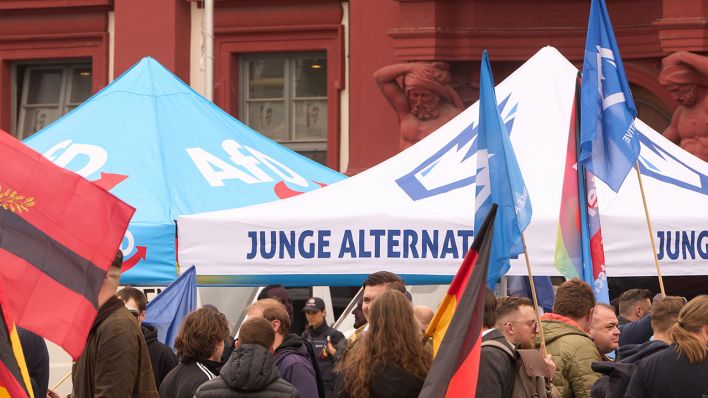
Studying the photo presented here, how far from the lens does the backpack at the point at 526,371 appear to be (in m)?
7.81

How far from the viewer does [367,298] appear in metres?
8.48

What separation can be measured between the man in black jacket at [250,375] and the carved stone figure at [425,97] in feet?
32.0

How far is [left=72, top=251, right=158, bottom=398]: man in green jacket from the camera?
25.3ft

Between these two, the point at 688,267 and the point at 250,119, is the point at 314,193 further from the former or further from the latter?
the point at 250,119

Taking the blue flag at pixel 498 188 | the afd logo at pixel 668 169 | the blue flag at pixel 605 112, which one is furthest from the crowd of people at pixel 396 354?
the afd logo at pixel 668 169

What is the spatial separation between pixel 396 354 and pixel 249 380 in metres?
0.88

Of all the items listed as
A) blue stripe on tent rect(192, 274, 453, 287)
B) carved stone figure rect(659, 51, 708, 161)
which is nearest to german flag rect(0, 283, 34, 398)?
blue stripe on tent rect(192, 274, 453, 287)

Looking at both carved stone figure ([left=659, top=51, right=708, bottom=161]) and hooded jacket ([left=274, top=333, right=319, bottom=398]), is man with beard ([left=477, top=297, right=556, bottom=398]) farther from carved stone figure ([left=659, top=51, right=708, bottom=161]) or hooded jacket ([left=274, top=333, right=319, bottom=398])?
carved stone figure ([left=659, top=51, right=708, bottom=161])

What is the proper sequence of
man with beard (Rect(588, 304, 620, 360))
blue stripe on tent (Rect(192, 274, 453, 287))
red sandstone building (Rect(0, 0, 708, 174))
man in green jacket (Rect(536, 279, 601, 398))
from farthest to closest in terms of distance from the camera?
red sandstone building (Rect(0, 0, 708, 174))
blue stripe on tent (Rect(192, 274, 453, 287))
man with beard (Rect(588, 304, 620, 360))
man in green jacket (Rect(536, 279, 601, 398))

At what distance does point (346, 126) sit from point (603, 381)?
11.1 metres

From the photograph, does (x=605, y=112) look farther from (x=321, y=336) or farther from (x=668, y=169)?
(x=321, y=336)

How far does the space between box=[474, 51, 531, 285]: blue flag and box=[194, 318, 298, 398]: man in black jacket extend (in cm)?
139

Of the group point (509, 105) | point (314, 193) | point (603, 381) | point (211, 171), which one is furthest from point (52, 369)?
point (603, 381)

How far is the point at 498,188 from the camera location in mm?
8695
